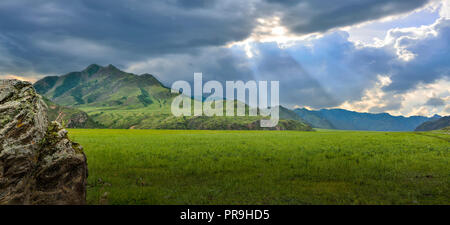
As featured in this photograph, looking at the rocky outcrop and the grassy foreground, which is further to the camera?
the grassy foreground

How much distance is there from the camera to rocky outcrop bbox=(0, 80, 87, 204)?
8.76 m

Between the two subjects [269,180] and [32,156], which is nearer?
[32,156]

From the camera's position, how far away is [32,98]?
35.6 feet

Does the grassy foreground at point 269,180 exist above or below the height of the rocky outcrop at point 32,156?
below

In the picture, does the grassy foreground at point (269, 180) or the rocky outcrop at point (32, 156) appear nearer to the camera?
the rocky outcrop at point (32, 156)

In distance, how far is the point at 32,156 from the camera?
9453 mm

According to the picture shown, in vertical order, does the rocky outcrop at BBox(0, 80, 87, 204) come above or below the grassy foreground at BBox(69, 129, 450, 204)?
above

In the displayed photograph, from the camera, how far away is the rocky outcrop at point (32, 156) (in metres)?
8.76

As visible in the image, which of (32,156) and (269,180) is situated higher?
(32,156)
